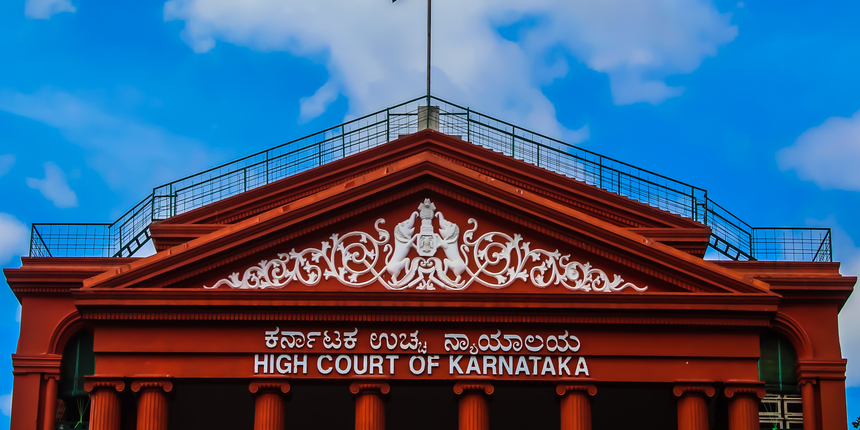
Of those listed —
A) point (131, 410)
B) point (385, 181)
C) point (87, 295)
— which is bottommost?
point (131, 410)

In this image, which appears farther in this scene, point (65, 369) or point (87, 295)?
point (65, 369)

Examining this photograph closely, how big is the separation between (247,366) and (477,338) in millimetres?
5213

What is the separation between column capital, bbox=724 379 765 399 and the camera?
30.8 meters

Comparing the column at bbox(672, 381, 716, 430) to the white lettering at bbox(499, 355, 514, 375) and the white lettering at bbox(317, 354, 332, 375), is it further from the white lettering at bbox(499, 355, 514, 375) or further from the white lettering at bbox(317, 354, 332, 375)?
the white lettering at bbox(317, 354, 332, 375)

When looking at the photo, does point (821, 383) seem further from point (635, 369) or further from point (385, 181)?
point (385, 181)

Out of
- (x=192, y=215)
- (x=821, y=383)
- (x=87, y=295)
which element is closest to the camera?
(x=87, y=295)

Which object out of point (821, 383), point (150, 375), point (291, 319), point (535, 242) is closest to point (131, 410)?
point (150, 375)

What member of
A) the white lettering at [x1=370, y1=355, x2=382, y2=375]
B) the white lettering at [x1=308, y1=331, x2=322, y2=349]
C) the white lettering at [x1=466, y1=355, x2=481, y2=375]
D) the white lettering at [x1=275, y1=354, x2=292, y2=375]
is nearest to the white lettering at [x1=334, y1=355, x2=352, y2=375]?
the white lettering at [x1=370, y1=355, x2=382, y2=375]

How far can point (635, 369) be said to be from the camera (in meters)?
31.2

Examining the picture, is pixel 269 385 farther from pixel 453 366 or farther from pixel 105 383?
pixel 453 366

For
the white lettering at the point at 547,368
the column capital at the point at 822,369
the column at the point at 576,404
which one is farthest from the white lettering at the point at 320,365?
the column capital at the point at 822,369

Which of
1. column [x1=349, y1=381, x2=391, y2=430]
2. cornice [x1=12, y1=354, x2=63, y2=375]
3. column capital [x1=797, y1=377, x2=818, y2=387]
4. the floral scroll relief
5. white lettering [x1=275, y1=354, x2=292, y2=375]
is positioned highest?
the floral scroll relief

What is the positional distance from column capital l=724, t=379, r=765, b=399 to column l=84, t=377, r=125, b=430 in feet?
44.5

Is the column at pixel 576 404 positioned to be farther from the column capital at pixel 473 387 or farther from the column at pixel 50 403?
the column at pixel 50 403
